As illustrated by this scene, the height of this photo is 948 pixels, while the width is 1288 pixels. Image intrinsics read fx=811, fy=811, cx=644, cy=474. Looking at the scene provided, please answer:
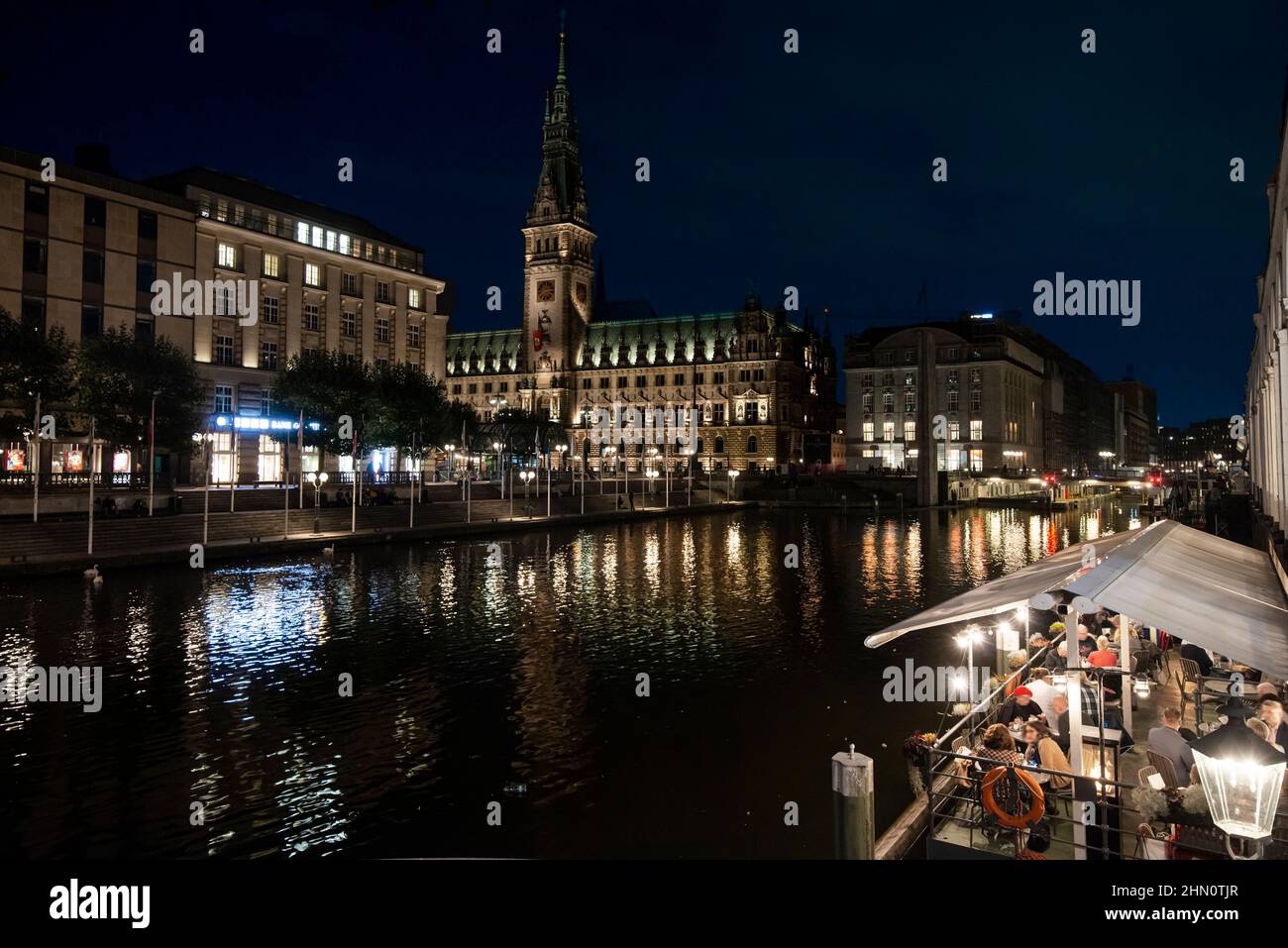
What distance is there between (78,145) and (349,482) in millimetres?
41284

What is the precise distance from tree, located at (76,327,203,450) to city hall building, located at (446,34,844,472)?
11282cm

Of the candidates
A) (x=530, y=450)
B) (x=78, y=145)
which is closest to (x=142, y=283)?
(x=78, y=145)

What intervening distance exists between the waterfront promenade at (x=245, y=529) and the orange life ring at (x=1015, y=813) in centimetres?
4098

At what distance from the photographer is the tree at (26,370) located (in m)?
48.6

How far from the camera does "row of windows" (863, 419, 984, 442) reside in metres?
141

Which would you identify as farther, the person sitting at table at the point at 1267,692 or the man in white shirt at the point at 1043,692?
the man in white shirt at the point at 1043,692

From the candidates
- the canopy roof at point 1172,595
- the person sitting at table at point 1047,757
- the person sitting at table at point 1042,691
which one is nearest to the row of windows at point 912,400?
the canopy roof at point 1172,595

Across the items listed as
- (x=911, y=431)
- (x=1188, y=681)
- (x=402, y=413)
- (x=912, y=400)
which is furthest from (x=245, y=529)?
(x=912, y=400)

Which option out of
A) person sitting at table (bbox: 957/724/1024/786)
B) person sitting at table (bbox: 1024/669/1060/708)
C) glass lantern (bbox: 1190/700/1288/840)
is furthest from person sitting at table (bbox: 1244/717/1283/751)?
person sitting at table (bbox: 957/724/1024/786)

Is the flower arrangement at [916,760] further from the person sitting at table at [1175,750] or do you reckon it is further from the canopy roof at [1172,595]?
the person sitting at table at [1175,750]

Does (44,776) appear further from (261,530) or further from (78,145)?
(78,145)

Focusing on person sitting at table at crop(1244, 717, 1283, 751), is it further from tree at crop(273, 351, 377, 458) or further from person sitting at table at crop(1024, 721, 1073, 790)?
tree at crop(273, 351, 377, 458)

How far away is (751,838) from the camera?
41.4ft

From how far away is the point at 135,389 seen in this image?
58.9 m
